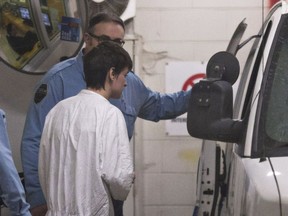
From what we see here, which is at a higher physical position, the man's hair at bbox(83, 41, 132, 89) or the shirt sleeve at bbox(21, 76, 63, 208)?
the man's hair at bbox(83, 41, 132, 89)

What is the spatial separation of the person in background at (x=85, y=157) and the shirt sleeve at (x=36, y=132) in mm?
449

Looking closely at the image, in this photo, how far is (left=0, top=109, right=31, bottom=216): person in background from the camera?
2.64m

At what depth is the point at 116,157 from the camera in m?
2.51

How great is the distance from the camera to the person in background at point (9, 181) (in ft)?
8.67

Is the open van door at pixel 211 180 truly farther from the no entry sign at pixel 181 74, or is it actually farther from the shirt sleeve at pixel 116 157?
the no entry sign at pixel 181 74

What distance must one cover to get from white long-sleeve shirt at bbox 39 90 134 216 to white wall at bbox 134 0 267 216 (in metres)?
2.20

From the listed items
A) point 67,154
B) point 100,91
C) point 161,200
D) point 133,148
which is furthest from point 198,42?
point 67,154

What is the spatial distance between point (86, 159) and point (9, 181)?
0.43m

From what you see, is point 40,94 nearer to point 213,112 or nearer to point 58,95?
point 58,95

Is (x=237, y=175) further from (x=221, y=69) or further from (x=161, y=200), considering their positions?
(x=161, y=200)

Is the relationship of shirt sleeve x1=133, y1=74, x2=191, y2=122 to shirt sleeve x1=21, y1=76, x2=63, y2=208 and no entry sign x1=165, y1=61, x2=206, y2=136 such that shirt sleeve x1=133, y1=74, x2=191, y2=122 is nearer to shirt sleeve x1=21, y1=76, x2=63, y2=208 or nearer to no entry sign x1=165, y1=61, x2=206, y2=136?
shirt sleeve x1=21, y1=76, x2=63, y2=208

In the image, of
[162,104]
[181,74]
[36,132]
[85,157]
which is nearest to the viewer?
[85,157]

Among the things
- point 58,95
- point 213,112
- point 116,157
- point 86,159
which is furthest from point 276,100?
point 58,95

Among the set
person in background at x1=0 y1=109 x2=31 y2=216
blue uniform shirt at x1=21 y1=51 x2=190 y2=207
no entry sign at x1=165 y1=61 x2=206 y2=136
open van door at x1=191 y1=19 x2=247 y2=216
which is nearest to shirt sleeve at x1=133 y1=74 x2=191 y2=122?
blue uniform shirt at x1=21 y1=51 x2=190 y2=207
